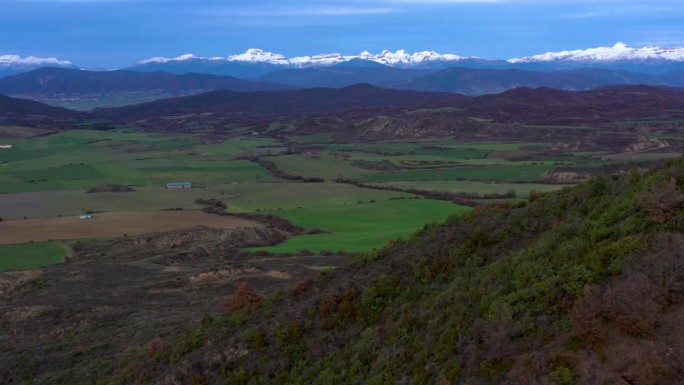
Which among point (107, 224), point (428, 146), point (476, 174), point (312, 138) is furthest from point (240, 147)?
point (107, 224)

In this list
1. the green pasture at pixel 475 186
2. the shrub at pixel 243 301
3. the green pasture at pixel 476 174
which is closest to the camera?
the shrub at pixel 243 301

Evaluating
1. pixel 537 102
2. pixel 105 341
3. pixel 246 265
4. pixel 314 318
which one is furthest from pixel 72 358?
pixel 537 102

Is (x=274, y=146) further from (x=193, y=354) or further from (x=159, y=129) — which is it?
(x=193, y=354)

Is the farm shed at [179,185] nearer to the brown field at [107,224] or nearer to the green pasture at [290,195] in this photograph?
the green pasture at [290,195]

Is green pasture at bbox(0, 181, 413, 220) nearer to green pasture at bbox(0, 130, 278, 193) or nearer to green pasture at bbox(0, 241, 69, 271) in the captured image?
green pasture at bbox(0, 130, 278, 193)

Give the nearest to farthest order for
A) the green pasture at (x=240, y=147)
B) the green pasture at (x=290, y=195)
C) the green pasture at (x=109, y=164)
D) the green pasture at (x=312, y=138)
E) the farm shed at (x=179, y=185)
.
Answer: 1. the green pasture at (x=290, y=195)
2. the farm shed at (x=179, y=185)
3. the green pasture at (x=109, y=164)
4. the green pasture at (x=240, y=147)
5. the green pasture at (x=312, y=138)

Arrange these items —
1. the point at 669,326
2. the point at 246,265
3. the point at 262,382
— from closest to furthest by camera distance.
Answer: the point at 669,326 < the point at 262,382 < the point at 246,265

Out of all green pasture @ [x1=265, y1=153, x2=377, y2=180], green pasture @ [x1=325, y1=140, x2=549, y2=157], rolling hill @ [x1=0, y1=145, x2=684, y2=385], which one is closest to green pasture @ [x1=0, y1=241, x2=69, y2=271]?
rolling hill @ [x1=0, y1=145, x2=684, y2=385]

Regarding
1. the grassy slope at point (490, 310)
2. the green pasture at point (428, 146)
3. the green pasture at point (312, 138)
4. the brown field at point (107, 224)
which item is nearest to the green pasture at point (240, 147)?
the green pasture at point (312, 138)
